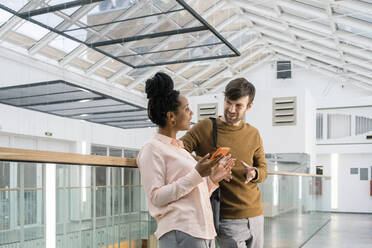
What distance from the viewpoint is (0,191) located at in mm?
1206

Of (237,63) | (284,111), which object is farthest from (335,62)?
(284,111)

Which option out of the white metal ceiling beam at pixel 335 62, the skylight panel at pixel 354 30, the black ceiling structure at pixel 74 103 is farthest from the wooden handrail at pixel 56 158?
the white metal ceiling beam at pixel 335 62

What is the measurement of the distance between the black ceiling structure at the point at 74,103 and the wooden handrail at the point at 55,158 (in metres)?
5.72

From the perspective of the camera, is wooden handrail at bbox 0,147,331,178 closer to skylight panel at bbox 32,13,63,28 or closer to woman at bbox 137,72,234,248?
woman at bbox 137,72,234,248

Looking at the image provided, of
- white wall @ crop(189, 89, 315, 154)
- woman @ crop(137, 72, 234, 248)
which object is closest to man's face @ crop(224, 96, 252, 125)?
woman @ crop(137, 72, 234, 248)

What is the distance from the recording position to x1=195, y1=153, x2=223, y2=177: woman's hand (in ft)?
4.21

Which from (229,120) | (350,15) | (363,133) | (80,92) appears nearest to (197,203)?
(229,120)

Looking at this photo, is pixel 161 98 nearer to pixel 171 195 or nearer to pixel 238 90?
pixel 171 195

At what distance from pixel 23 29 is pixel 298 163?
6.23m

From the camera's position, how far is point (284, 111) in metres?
9.73

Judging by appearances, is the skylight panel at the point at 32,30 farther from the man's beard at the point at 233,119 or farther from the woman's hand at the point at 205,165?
the woman's hand at the point at 205,165

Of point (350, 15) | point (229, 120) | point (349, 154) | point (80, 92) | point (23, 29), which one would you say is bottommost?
point (349, 154)

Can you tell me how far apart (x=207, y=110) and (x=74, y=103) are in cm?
316

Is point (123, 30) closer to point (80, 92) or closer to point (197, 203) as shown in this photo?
point (80, 92)
